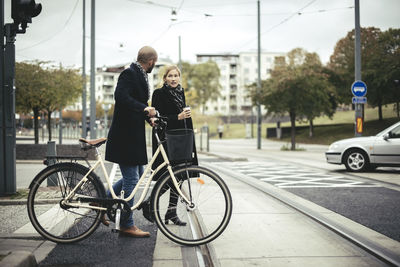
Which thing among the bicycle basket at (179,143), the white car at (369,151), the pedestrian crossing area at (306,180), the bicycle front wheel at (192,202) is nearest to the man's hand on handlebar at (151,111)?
the bicycle basket at (179,143)

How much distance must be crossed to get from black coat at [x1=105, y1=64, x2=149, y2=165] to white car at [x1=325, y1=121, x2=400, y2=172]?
862cm

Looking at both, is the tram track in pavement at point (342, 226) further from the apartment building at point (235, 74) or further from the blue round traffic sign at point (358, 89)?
the apartment building at point (235, 74)

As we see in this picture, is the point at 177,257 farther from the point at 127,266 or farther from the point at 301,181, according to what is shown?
the point at 301,181

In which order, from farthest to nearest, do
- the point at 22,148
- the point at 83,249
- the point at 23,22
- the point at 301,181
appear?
the point at 22,148 → the point at 301,181 → the point at 23,22 → the point at 83,249

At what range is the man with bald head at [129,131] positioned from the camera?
4.58 m

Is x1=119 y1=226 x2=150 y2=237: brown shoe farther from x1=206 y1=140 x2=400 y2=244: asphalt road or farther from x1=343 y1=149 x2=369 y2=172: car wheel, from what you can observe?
x1=343 y1=149 x2=369 y2=172: car wheel

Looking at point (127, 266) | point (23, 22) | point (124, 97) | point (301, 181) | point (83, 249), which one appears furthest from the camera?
point (301, 181)

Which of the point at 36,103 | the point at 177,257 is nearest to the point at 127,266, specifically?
the point at 177,257

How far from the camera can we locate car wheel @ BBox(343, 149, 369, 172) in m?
12.0

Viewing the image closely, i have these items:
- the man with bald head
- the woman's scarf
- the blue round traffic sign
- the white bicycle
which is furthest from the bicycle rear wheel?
the blue round traffic sign

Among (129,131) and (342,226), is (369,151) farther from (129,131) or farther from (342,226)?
(129,131)

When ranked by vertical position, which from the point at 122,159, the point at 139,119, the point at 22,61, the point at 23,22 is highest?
the point at 22,61

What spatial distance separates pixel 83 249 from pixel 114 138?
1137 mm

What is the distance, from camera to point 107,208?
175 inches
